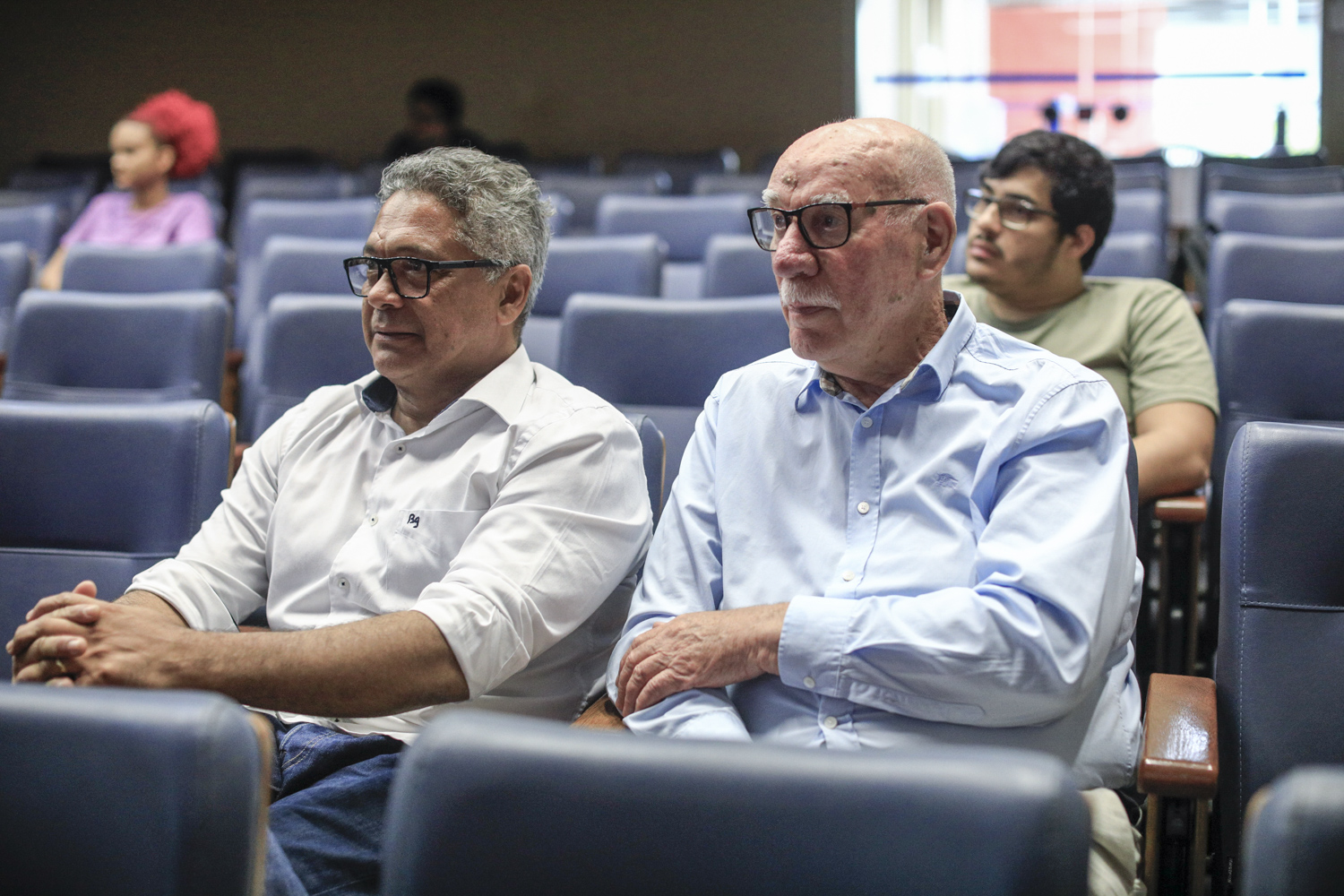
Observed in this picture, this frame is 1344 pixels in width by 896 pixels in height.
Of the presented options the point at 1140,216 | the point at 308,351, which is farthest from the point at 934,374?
the point at 1140,216

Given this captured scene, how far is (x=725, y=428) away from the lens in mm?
1389

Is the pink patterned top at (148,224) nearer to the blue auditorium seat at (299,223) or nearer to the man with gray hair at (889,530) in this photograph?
the blue auditorium seat at (299,223)

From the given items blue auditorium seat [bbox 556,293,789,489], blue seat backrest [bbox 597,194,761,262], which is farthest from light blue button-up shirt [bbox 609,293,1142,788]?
blue seat backrest [bbox 597,194,761,262]

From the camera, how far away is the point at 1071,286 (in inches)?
86.9

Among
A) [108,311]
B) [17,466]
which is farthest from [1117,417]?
[108,311]

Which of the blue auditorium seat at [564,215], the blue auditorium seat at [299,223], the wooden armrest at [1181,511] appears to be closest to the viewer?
the wooden armrest at [1181,511]

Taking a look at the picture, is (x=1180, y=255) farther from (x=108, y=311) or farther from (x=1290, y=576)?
(x=108, y=311)

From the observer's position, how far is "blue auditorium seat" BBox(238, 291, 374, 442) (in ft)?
6.98

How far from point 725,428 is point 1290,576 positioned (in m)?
0.62

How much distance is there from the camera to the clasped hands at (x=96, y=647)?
1.17m

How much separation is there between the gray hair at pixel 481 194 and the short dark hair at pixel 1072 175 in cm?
113

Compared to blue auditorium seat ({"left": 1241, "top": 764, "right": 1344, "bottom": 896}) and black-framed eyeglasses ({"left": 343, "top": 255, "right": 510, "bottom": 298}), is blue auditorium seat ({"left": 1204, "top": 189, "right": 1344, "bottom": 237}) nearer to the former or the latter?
black-framed eyeglasses ({"left": 343, "top": 255, "right": 510, "bottom": 298})

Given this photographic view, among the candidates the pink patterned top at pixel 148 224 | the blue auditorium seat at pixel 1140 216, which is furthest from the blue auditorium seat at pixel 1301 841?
the pink patterned top at pixel 148 224


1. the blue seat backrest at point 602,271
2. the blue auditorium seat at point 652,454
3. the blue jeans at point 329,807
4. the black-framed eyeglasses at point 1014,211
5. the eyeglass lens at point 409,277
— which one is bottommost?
the blue jeans at point 329,807
